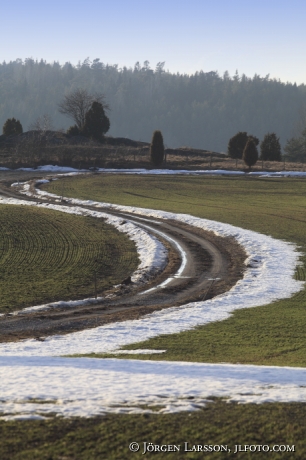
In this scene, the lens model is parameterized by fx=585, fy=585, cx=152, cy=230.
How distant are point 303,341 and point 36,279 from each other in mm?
15091

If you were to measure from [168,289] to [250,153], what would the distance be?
62.3 m

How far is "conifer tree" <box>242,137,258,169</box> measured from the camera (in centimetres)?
8592

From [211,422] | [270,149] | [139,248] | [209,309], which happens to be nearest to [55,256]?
[139,248]

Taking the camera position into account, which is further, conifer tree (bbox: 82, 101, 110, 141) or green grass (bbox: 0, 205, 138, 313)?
conifer tree (bbox: 82, 101, 110, 141)

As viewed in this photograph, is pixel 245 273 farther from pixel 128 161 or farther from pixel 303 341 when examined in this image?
pixel 128 161

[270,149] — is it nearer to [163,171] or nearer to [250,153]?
[250,153]

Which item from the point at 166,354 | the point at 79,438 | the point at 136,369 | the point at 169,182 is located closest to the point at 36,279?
the point at 166,354

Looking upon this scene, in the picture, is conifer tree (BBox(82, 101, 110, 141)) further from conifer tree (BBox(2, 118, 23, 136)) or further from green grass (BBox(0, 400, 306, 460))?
green grass (BBox(0, 400, 306, 460))

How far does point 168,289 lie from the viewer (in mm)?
27281

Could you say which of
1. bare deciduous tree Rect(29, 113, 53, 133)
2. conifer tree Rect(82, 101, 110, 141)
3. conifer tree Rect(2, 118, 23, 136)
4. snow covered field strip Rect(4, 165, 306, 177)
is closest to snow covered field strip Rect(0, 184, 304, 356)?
snow covered field strip Rect(4, 165, 306, 177)

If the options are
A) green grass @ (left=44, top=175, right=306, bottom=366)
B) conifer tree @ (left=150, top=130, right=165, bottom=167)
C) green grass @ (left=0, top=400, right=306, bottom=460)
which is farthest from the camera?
conifer tree @ (left=150, top=130, right=165, bottom=167)

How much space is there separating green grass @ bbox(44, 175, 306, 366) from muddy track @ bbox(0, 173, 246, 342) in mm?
3743

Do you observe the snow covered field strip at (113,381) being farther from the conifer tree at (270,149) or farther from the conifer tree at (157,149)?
the conifer tree at (270,149)

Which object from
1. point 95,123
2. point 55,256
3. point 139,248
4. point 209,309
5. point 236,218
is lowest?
point 209,309
